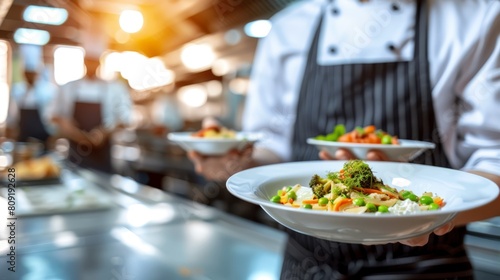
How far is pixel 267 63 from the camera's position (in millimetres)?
1378

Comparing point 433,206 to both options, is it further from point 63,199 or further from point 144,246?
point 63,199

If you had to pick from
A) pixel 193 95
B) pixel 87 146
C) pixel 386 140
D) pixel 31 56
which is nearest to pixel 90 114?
pixel 87 146

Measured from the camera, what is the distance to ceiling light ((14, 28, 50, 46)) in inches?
24.5

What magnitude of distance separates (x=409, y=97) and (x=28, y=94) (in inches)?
32.1

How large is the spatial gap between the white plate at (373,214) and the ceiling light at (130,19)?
823mm

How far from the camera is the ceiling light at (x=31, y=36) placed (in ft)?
2.04

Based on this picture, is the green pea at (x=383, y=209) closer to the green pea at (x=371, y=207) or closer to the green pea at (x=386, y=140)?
the green pea at (x=371, y=207)

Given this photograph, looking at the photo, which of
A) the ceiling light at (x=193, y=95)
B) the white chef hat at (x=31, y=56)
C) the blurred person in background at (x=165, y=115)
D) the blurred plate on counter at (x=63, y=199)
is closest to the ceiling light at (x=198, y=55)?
the blurred person in background at (x=165, y=115)

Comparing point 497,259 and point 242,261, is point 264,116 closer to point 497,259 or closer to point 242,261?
point 242,261

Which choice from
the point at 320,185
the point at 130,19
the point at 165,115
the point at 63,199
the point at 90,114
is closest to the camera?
the point at 320,185

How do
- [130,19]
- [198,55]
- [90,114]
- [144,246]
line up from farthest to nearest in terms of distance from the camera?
[198,55] < [90,114] < [130,19] < [144,246]

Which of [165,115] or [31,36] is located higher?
[31,36]

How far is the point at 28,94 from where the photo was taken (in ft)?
2.86

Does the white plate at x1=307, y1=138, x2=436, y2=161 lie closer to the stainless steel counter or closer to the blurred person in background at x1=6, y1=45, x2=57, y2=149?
the stainless steel counter
